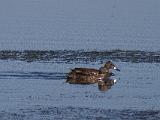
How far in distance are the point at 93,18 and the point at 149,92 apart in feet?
53.3

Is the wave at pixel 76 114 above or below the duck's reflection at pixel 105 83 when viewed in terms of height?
below

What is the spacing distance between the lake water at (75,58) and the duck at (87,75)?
12.0 inches

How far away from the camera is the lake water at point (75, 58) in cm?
2011

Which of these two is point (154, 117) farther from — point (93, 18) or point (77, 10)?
point (77, 10)

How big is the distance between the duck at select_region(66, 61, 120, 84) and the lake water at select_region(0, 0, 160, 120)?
0.31 m

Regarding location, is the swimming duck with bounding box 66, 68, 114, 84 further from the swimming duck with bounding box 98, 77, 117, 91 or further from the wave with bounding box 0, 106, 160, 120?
the wave with bounding box 0, 106, 160, 120

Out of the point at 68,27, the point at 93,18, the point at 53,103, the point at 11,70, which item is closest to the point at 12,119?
the point at 53,103

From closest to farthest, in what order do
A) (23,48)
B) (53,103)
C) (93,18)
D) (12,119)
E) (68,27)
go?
1. (12,119)
2. (53,103)
3. (23,48)
4. (68,27)
5. (93,18)

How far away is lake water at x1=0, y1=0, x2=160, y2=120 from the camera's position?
20.1 meters

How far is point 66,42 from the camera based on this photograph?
1198 inches

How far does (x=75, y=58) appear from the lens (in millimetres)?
27438

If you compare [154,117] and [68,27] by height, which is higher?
[68,27]

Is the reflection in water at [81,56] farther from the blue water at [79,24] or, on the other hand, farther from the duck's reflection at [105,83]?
the duck's reflection at [105,83]

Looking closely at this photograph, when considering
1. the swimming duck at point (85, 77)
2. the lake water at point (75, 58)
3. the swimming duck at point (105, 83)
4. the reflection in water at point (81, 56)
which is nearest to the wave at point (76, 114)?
the lake water at point (75, 58)
